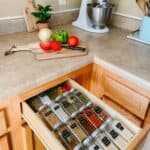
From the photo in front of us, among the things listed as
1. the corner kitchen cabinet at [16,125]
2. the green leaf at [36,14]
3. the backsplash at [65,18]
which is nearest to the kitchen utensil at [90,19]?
the backsplash at [65,18]

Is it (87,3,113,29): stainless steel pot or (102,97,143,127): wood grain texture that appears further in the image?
(87,3,113,29): stainless steel pot

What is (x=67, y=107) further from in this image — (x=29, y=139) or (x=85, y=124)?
(x=29, y=139)

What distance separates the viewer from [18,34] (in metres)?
1.27

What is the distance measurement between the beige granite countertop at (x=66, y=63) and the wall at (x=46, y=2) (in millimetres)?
152

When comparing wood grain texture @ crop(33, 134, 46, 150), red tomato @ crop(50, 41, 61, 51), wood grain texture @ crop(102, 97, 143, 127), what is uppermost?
red tomato @ crop(50, 41, 61, 51)

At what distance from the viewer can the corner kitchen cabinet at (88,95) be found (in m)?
0.70

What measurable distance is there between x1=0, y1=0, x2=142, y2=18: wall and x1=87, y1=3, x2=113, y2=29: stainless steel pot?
0.21 meters

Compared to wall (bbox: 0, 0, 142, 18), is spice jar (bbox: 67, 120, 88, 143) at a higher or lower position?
lower

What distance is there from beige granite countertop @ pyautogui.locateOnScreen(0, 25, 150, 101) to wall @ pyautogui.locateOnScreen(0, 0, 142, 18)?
0.15 m

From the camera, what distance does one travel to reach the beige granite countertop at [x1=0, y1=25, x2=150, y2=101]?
2.57ft

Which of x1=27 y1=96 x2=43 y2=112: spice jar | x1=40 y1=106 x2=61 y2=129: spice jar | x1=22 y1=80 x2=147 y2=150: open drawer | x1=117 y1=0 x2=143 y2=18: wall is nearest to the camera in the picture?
x1=22 y1=80 x2=147 y2=150: open drawer

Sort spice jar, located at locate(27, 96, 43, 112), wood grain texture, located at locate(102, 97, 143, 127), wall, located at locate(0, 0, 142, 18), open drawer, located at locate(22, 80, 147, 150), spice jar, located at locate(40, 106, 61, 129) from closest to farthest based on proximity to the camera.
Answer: open drawer, located at locate(22, 80, 147, 150), spice jar, located at locate(40, 106, 61, 129), spice jar, located at locate(27, 96, 43, 112), wood grain texture, located at locate(102, 97, 143, 127), wall, located at locate(0, 0, 142, 18)

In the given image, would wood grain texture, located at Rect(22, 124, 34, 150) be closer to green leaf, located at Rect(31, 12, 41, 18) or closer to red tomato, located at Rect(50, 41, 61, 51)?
red tomato, located at Rect(50, 41, 61, 51)

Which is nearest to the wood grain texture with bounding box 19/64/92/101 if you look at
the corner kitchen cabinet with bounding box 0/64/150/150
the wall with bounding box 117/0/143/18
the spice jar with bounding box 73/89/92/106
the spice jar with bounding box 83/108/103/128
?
the corner kitchen cabinet with bounding box 0/64/150/150
